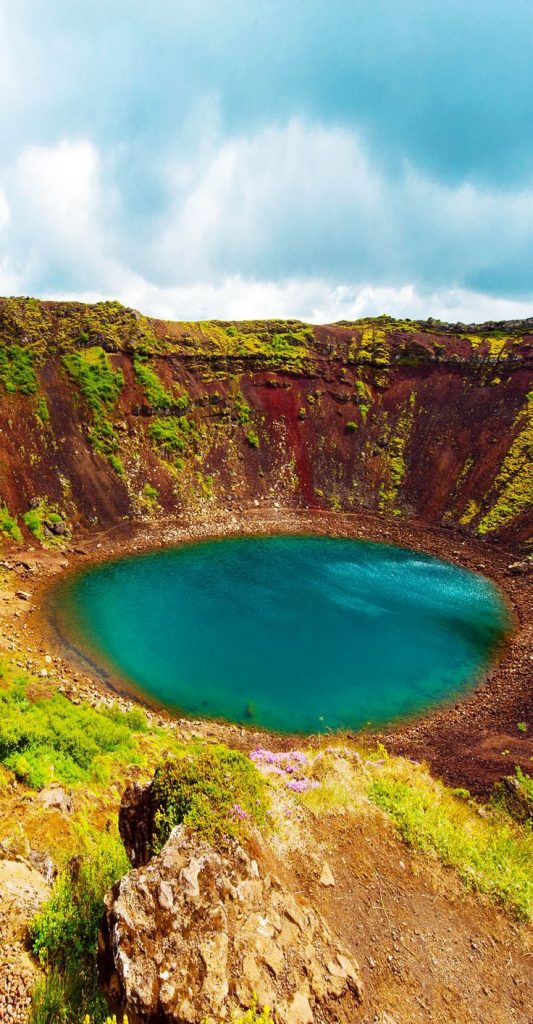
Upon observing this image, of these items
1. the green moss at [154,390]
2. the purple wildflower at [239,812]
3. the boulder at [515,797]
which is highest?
the green moss at [154,390]

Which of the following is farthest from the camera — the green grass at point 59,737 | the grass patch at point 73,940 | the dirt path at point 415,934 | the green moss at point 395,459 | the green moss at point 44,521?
the green moss at point 395,459

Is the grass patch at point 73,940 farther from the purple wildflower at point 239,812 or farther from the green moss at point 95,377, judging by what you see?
the green moss at point 95,377

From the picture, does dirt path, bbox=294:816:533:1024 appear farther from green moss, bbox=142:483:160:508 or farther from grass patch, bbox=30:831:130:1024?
green moss, bbox=142:483:160:508

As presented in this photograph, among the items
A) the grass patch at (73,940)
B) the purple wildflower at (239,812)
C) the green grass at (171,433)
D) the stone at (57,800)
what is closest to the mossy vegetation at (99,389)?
the green grass at (171,433)

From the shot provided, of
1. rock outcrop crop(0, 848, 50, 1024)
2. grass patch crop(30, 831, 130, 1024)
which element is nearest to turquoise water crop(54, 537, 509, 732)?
grass patch crop(30, 831, 130, 1024)

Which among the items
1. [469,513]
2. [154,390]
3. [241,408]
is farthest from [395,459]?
[154,390]
